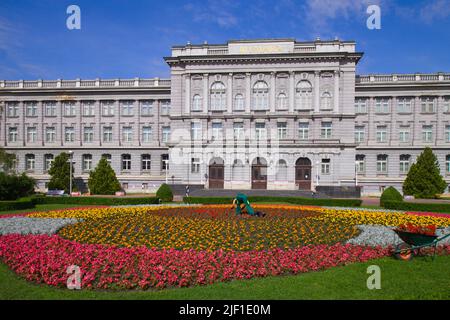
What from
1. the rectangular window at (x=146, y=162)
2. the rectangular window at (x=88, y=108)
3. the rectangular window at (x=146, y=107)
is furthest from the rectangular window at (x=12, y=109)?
the rectangular window at (x=146, y=162)

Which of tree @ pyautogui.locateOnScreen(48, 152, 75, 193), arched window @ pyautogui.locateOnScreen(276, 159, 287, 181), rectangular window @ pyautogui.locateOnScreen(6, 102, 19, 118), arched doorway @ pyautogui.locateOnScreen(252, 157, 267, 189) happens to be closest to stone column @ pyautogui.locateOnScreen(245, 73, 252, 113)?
arched doorway @ pyautogui.locateOnScreen(252, 157, 267, 189)

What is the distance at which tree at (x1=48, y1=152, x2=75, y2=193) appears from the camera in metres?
42.8

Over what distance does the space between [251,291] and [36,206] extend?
83.2 ft

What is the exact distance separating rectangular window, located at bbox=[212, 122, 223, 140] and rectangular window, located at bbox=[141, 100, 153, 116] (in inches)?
460

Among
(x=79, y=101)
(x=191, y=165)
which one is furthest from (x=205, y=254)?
(x=79, y=101)

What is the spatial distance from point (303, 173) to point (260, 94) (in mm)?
11768

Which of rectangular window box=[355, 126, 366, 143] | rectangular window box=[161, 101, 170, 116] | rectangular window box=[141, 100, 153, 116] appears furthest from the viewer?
rectangular window box=[141, 100, 153, 116]

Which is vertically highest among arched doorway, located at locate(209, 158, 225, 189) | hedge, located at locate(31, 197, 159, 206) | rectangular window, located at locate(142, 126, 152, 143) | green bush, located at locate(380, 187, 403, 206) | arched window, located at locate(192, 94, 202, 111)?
arched window, located at locate(192, 94, 202, 111)

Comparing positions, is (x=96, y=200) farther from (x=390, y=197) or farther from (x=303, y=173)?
(x=303, y=173)

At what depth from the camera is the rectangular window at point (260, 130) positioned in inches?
1772

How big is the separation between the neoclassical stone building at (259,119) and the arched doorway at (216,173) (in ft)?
0.43

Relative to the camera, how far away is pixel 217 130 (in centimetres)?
4588

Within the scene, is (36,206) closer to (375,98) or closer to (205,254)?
(205,254)

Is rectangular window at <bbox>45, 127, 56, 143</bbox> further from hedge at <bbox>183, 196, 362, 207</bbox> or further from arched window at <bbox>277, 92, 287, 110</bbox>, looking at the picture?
arched window at <bbox>277, 92, 287, 110</bbox>
